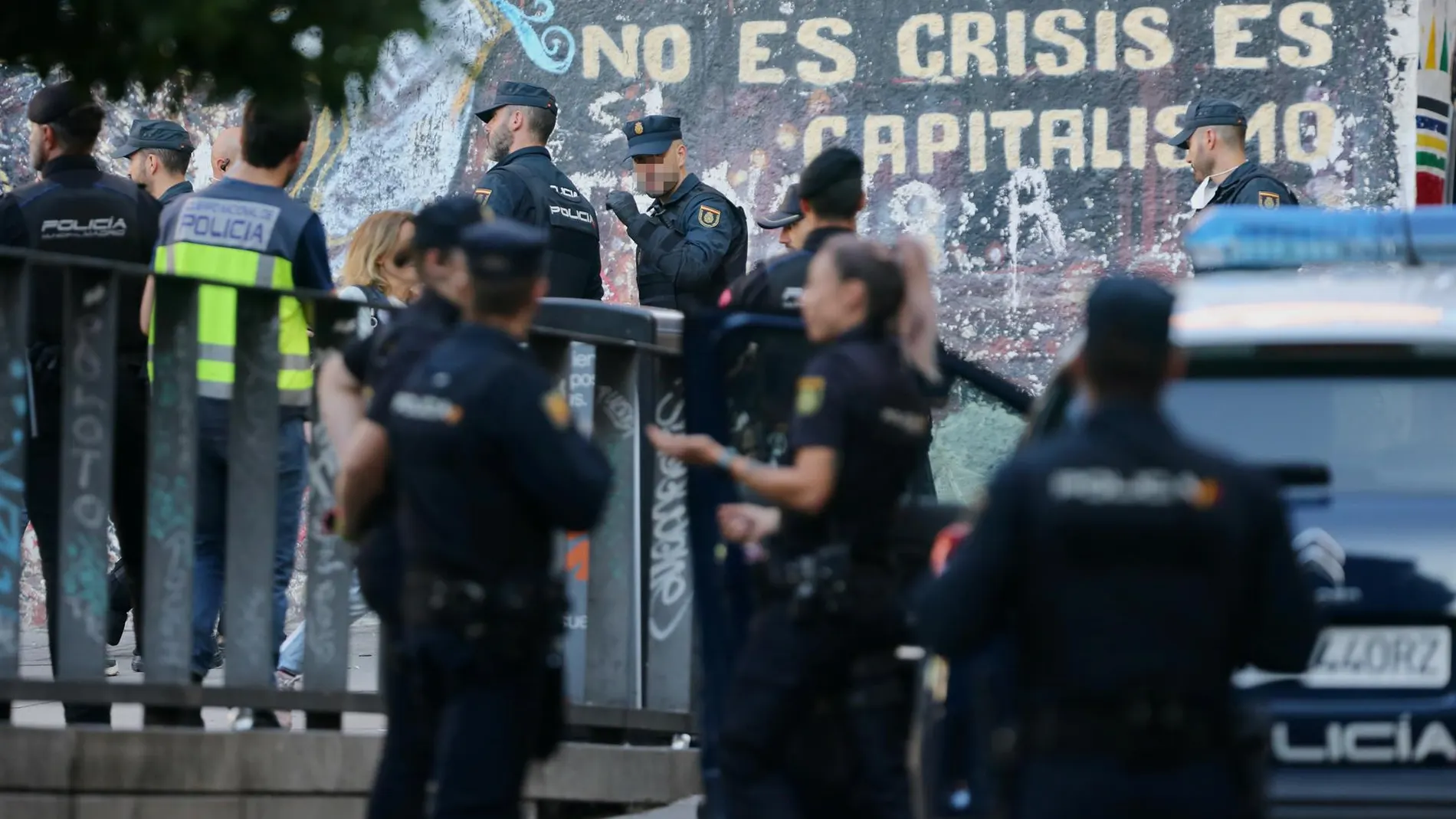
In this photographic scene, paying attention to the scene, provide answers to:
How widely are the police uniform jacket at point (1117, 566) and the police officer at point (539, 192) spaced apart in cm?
593

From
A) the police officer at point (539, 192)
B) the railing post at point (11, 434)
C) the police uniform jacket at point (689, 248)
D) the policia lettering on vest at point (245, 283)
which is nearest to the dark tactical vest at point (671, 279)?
the police uniform jacket at point (689, 248)

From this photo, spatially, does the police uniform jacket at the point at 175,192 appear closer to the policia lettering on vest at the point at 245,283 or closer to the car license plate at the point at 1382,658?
the policia lettering on vest at the point at 245,283

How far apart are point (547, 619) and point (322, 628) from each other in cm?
245

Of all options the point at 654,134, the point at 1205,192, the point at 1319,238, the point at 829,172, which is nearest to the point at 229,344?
the point at 829,172

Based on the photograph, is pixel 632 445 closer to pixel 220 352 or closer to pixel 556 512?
pixel 220 352

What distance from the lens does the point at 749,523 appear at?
529 cm

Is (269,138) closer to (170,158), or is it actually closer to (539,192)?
(539,192)

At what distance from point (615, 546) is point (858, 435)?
2546 millimetres

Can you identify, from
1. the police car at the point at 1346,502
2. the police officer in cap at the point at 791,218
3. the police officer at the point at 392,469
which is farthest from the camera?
the police officer in cap at the point at 791,218

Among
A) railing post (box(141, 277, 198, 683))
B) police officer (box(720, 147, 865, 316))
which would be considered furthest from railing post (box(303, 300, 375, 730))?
police officer (box(720, 147, 865, 316))

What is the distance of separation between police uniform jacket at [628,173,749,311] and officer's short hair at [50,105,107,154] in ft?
8.44

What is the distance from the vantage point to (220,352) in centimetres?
693

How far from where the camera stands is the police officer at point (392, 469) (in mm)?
5086

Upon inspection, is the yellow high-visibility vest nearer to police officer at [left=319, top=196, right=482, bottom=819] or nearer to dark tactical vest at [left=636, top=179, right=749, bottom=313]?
police officer at [left=319, top=196, right=482, bottom=819]
